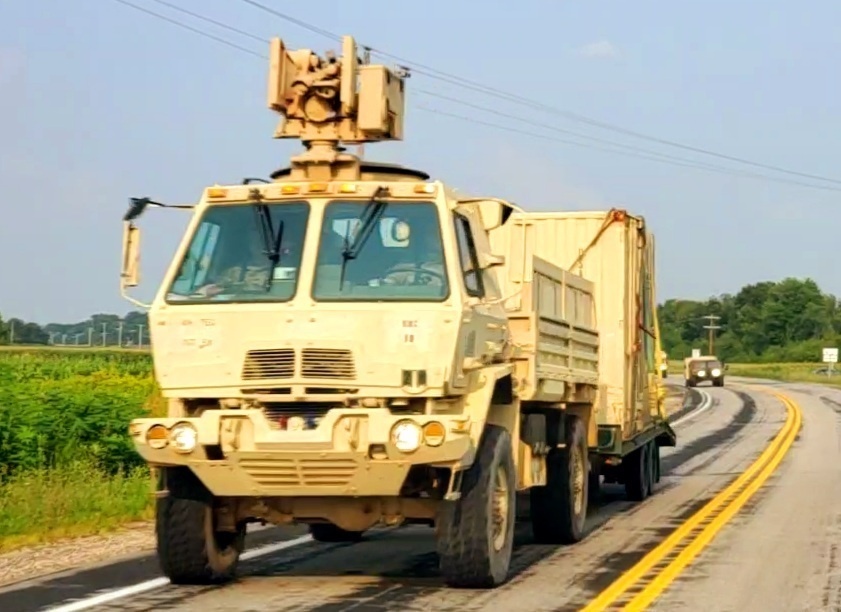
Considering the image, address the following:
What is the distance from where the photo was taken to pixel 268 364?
10.0 metres

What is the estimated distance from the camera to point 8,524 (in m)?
14.2

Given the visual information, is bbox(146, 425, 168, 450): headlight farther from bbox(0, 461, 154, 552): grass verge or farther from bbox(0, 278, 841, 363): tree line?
bbox(0, 278, 841, 363): tree line

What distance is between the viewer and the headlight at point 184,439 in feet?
32.7

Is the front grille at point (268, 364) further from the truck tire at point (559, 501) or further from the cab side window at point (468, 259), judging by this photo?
the truck tire at point (559, 501)

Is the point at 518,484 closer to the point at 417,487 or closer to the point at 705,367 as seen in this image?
the point at 417,487

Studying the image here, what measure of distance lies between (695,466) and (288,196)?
1658cm

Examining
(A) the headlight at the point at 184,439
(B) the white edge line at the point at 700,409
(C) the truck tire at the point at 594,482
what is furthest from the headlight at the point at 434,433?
(B) the white edge line at the point at 700,409

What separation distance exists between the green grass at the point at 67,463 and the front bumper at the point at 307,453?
3.85 m

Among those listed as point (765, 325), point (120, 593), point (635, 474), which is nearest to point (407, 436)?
point (120, 593)

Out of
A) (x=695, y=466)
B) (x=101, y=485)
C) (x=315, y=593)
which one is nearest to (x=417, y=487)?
(x=315, y=593)

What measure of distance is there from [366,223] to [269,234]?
0.71m

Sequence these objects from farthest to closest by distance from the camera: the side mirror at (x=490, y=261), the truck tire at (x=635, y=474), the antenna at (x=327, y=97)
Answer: the truck tire at (x=635, y=474), the antenna at (x=327, y=97), the side mirror at (x=490, y=261)

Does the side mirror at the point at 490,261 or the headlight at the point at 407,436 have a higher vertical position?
the side mirror at the point at 490,261

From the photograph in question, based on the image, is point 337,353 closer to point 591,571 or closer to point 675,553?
point 591,571
